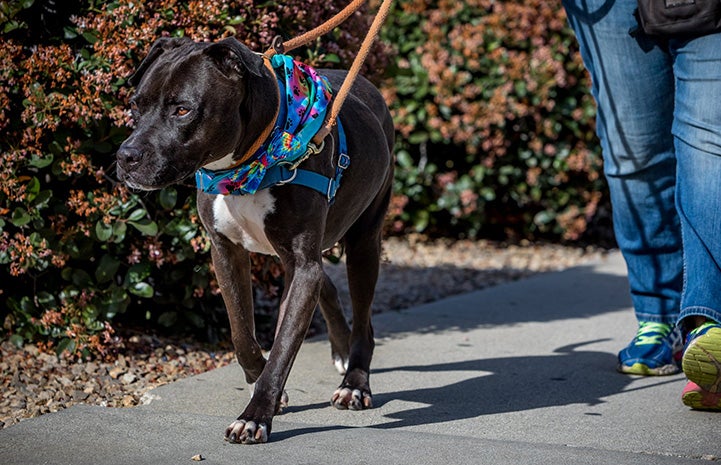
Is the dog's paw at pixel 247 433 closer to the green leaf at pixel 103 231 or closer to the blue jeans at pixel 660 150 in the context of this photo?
the green leaf at pixel 103 231

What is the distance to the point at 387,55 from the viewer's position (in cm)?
518

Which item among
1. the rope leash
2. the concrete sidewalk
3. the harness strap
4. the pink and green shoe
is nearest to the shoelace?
the concrete sidewalk

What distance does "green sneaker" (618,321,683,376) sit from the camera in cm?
439

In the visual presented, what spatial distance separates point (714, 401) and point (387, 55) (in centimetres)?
242

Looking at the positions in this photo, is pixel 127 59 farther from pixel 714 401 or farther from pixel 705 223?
pixel 714 401

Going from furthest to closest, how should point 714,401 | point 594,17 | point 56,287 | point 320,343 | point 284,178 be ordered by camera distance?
point 320,343 → point 56,287 → point 594,17 → point 714,401 → point 284,178

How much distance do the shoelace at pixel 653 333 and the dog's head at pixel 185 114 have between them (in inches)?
85.0

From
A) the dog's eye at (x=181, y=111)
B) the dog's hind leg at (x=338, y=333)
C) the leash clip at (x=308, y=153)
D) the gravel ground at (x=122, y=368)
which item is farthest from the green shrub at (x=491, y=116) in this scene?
the dog's eye at (x=181, y=111)

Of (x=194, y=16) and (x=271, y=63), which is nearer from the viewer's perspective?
(x=271, y=63)

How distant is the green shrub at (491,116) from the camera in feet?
26.2

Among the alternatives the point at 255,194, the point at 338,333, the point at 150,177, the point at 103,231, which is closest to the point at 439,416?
the point at 338,333

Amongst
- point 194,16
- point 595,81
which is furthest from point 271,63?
point 595,81

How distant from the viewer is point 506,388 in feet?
13.8

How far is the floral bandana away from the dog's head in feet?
0.36
